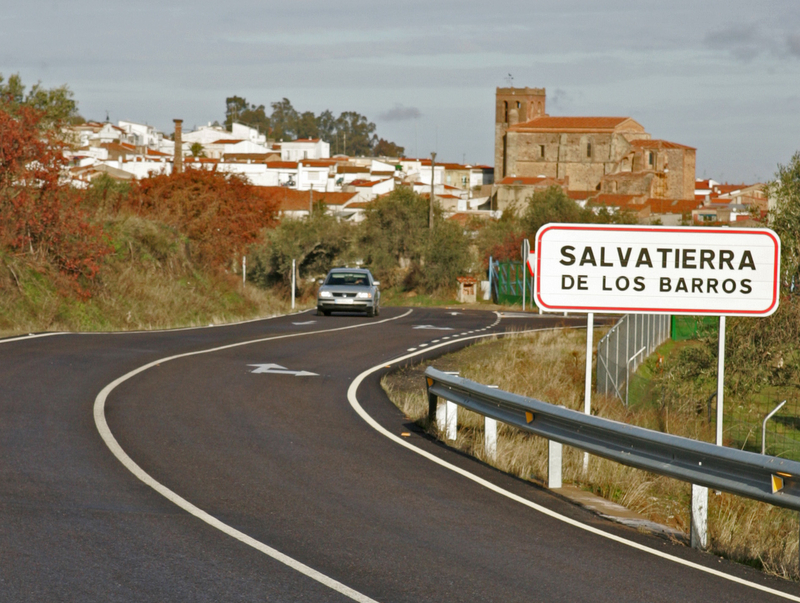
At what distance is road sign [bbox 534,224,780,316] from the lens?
→ 10508mm

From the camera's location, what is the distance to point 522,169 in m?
141

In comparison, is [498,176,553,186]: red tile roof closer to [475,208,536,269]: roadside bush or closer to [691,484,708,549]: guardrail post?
[475,208,536,269]: roadside bush

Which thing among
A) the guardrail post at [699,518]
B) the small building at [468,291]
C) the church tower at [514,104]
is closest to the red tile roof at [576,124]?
the church tower at [514,104]

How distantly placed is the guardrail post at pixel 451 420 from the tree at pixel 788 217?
11.8 m

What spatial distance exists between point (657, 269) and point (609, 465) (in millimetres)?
2101

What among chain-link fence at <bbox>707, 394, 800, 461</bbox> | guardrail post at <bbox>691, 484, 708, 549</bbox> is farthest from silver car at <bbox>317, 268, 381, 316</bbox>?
guardrail post at <bbox>691, 484, 708, 549</bbox>

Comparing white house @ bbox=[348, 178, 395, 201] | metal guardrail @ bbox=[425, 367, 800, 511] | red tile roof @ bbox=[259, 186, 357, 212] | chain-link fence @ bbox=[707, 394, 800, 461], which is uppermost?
white house @ bbox=[348, 178, 395, 201]

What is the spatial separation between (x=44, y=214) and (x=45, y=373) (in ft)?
37.6

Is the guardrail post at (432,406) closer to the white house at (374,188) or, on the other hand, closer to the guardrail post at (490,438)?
the guardrail post at (490,438)

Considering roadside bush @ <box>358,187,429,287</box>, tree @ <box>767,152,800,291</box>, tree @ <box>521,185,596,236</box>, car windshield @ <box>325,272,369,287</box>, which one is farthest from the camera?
tree @ <box>521,185,596,236</box>

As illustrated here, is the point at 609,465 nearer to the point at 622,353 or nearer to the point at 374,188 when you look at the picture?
the point at 622,353

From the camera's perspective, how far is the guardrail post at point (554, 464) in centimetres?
951

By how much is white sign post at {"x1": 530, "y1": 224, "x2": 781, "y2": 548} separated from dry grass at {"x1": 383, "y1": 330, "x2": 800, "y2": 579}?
4.80ft

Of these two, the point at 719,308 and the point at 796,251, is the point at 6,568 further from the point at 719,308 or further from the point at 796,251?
the point at 796,251
